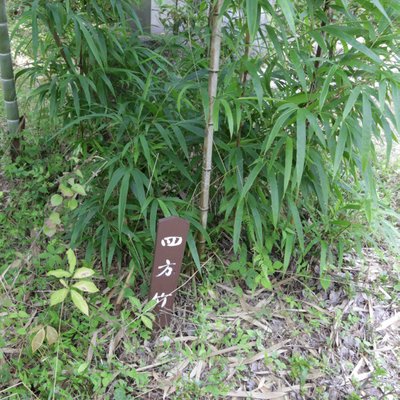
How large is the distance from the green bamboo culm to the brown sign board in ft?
4.48

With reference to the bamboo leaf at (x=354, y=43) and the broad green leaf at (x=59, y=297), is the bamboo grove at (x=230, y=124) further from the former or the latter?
the broad green leaf at (x=59, y=297)

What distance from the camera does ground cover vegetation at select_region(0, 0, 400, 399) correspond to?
4.80ft

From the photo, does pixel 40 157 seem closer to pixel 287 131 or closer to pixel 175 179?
pixel 175 179

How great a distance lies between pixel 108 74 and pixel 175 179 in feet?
1.77

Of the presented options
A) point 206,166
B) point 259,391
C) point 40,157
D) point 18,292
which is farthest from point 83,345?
point 40,157

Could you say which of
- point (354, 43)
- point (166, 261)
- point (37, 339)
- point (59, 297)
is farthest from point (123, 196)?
point (354, 43)

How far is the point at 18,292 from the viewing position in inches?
70.8

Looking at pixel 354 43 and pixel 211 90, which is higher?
pixel 354 43

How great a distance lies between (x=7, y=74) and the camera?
7.44 ft

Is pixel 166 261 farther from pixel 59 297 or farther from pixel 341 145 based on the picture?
pixel 341 145

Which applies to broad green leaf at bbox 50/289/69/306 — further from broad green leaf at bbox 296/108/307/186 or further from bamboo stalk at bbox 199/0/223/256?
broad green leaf at bbox 296/108/307/186

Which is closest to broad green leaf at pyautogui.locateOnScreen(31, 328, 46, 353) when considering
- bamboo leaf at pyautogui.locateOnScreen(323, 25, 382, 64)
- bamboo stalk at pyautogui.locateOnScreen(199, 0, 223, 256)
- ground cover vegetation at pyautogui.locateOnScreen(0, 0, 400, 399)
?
ground cover vegetation at pyautogui.locateOnScreen(0, 0, 400, 399)

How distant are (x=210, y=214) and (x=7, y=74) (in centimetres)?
130

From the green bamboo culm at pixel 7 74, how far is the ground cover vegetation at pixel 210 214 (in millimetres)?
313
